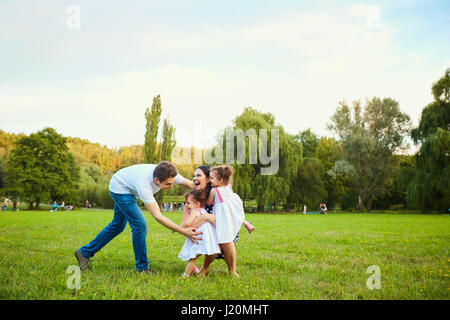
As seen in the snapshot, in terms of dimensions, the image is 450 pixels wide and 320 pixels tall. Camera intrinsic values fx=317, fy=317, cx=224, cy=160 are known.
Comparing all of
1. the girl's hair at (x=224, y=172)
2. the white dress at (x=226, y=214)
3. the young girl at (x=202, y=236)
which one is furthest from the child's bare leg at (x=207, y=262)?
the girl's hair at (x=224, y=172)

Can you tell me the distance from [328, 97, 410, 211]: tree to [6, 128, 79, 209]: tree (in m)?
34.8

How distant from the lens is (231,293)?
357cm

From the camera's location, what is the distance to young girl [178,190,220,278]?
445 cm

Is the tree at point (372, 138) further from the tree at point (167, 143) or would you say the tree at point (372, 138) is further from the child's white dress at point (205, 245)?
the child's white dress at point (205, 245)

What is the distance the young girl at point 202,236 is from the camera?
4449 mm

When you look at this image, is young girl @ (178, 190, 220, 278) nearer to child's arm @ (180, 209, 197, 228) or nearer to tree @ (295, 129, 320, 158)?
child's arm @ (180, 209, 197, 228)

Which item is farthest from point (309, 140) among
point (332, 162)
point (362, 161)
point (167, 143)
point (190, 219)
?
point (190, 219)

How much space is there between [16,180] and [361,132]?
41.6 metres

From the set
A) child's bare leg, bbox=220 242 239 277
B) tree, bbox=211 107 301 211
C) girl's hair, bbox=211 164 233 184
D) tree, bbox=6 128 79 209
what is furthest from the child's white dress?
tree, bbox=6 128 79 209

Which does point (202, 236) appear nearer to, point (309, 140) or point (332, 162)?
point (332, 162)

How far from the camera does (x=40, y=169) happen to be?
38.4 m

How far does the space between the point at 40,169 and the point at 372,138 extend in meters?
40.1
